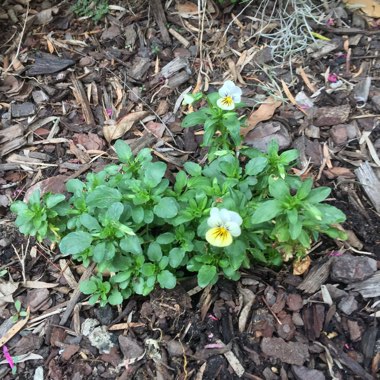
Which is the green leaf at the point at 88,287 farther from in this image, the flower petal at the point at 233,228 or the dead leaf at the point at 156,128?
the dead leaf at the point at 156,128

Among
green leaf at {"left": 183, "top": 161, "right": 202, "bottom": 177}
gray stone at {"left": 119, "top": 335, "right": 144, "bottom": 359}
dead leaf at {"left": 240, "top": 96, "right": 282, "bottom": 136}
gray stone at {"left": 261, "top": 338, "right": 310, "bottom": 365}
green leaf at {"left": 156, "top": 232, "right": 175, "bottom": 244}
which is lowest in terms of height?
gray stone at {"left": 261, "top": 338, "right": 310, "bottom": 365}

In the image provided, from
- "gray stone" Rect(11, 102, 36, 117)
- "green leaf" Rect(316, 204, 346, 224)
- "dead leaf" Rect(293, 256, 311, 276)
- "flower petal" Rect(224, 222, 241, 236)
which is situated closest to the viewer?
"flower petal" Rect(224, 222, 241, 236)

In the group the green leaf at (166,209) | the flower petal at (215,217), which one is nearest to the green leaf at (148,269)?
the green leaf at (166,209)

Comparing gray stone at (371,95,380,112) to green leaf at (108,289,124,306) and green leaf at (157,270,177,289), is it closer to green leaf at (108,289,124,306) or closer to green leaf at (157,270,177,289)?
green leaf at (157,270,177,289)

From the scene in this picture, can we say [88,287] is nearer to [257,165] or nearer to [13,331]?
[13,331]

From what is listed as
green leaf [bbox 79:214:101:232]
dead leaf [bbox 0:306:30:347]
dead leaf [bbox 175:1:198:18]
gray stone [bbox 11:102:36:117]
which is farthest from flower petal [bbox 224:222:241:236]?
dead leaf [bbox 175:1:198:18]
